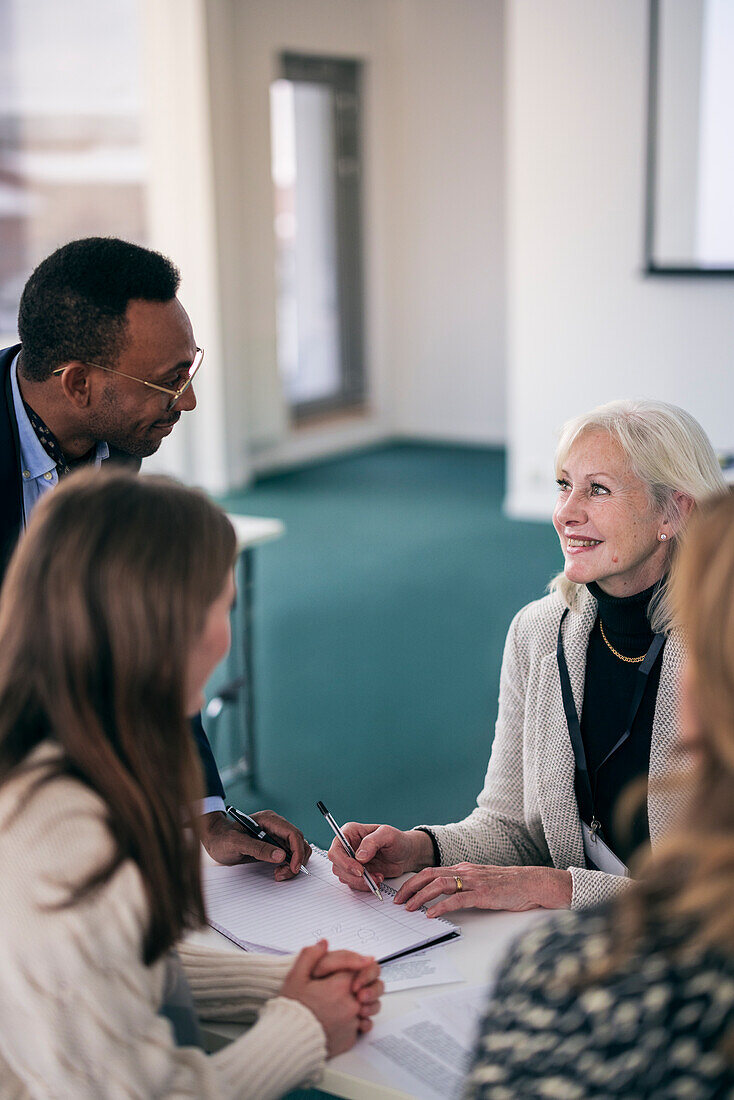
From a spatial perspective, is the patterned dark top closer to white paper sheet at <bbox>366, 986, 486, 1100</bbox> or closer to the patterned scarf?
white paper sheet at <bbox>366, 986, 486, 1100</bbox>

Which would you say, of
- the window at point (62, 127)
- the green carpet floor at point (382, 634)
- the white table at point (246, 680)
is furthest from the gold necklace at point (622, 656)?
the window at point (62, 127)

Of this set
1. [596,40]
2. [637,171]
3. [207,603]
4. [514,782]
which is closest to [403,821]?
[514,782]

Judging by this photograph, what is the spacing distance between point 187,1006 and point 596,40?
5970 mm

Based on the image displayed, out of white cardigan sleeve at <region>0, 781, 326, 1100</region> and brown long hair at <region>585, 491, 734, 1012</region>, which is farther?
white cardigan sleeve at <region>0, 781, 326, 1100</region>

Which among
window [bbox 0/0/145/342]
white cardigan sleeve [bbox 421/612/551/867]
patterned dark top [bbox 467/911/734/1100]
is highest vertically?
window [bbox 0/0/145/342]

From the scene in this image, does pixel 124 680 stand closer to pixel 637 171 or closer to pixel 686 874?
pixel 686 874

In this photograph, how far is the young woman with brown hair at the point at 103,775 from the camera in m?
1.00

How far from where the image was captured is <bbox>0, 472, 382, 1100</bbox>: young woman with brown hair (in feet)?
3.27

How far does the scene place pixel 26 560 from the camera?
1.07 metres

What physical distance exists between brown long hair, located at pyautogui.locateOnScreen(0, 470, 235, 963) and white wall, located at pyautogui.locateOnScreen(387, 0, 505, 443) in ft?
26.5

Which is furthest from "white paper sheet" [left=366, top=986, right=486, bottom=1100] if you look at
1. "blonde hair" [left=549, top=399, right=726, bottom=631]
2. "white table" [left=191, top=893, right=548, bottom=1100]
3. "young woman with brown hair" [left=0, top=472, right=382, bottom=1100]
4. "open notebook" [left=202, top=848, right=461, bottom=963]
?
"blonde hair" [left=549, top=399, right=726, bottom=631]

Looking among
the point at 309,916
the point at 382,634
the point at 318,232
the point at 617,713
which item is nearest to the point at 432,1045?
the point at 309,916

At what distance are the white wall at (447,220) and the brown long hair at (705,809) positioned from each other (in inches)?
323

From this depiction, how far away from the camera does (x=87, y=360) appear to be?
191cm
